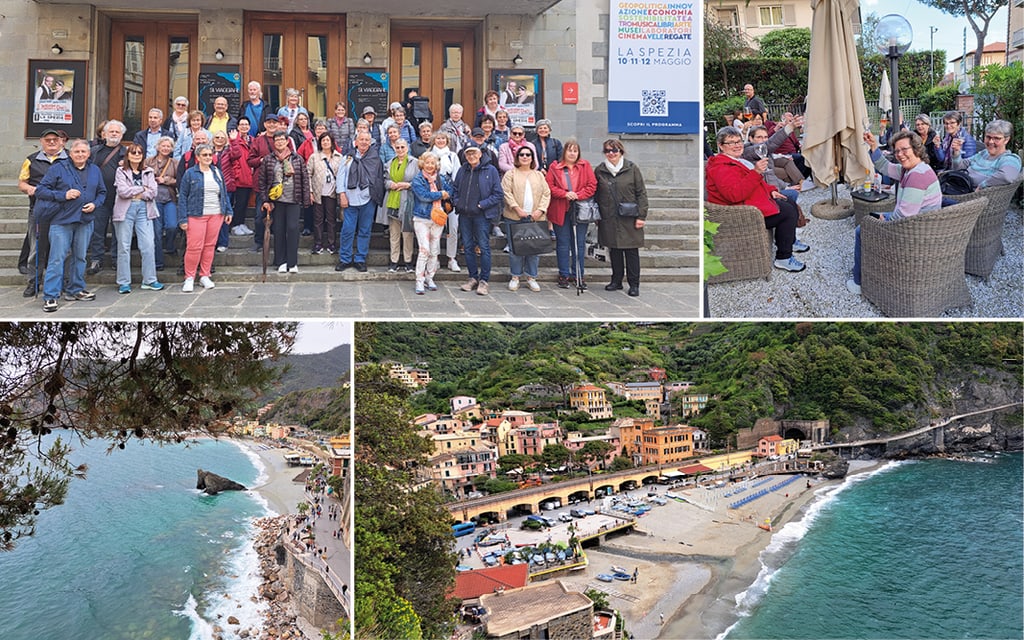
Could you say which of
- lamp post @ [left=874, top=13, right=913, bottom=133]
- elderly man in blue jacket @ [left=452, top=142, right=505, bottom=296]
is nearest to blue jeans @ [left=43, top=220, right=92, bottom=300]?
elderly man in blue jacket @ [left=452, top=142, right=505, bottom=296]

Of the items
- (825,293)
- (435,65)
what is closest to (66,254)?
(825,293)

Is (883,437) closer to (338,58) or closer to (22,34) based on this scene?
(338,58)

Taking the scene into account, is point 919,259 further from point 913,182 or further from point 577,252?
point 577,252

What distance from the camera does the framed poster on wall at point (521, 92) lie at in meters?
11.0

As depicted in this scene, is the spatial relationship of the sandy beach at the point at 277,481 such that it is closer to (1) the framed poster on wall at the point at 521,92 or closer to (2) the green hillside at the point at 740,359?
(2) the green hillside at the point at 740,359

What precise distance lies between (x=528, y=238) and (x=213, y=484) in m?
2.86

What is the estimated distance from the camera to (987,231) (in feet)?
19.6

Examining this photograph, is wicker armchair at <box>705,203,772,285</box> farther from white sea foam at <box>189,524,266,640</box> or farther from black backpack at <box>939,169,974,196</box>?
white sea foam at <box>189,524,266,640</box>

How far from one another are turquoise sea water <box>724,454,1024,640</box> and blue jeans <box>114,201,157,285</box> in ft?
16.3

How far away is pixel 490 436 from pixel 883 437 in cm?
339

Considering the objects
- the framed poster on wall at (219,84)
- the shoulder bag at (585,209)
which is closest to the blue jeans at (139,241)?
the shoulder bag at (585,209)

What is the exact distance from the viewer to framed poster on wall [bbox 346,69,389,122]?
36.0 feet

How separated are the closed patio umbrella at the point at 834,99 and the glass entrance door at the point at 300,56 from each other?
6645mm

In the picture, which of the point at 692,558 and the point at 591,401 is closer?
the point at 692,558
